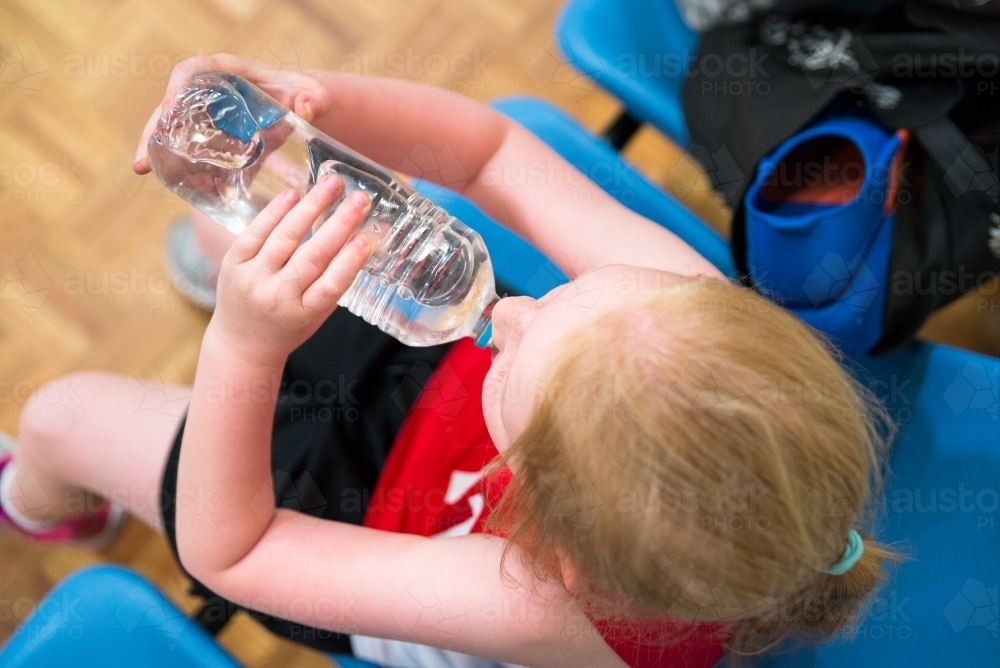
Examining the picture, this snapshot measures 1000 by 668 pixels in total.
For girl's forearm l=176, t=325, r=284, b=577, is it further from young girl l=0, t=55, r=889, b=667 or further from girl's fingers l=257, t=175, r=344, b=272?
girl's fingers l=257, t=175, r=344, b=272

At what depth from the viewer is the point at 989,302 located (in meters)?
1.10

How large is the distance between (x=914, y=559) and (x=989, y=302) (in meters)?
0.66

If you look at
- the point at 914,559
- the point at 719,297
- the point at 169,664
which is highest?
the point at 719,297

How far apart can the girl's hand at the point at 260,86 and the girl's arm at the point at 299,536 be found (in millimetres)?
123

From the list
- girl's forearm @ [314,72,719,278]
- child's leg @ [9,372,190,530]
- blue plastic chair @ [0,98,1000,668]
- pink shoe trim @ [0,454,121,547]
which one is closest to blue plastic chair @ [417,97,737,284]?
girl's forearm @ [314,72,719,278]

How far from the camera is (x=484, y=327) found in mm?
631

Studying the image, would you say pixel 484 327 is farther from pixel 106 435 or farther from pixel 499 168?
pixel 106 435

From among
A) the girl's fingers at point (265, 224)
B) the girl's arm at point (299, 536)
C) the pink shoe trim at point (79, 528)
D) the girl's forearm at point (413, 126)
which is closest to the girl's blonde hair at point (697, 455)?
the girl's arm at point (299, 536)

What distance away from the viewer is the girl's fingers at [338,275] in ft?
1.61

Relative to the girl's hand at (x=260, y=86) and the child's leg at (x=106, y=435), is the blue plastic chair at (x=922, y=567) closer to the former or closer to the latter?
the child's leg at (x=106, y=435)

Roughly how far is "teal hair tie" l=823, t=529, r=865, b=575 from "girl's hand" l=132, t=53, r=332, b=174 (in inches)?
19.1

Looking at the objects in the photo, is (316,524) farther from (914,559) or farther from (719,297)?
(914,559)

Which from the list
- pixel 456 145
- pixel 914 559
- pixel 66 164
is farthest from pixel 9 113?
pixel 914 559

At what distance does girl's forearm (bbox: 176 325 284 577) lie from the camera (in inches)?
22.6
